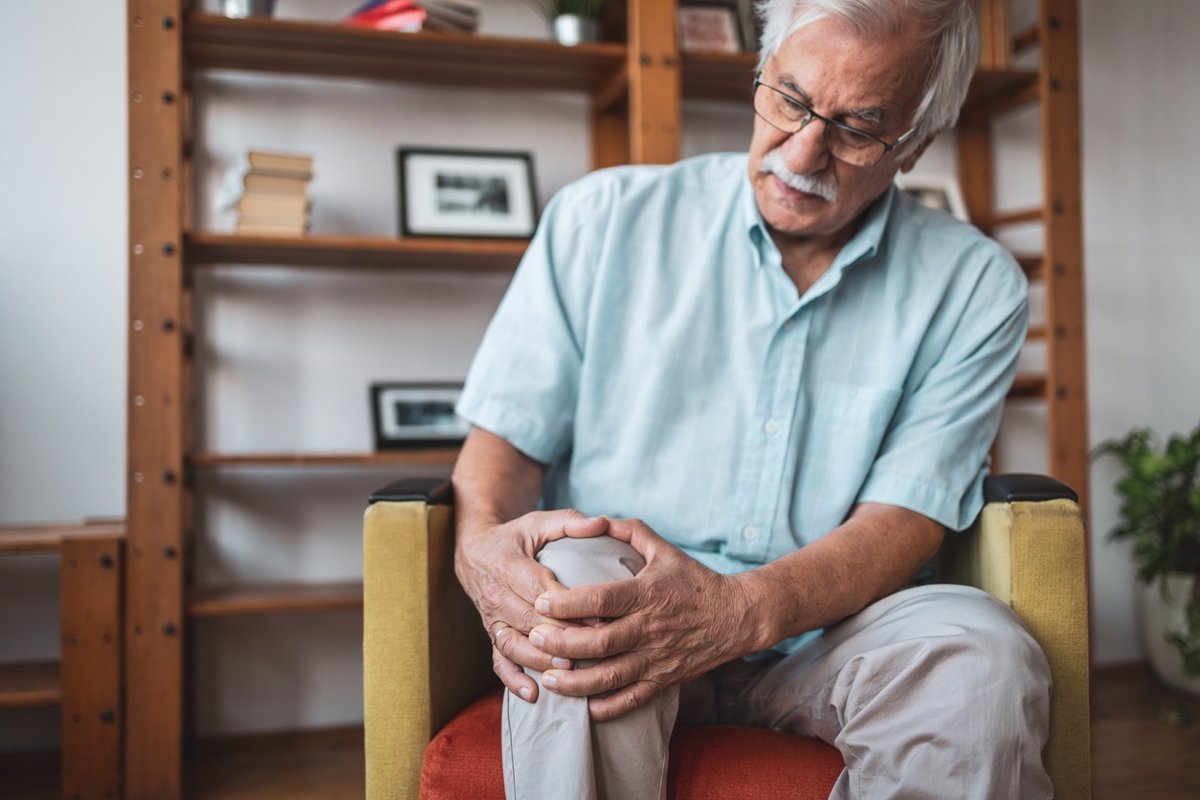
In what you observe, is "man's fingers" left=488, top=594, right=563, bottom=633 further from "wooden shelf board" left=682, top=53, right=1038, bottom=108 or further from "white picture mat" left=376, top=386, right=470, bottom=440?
"wooden shelf board" left=682, top=53, right=1038, bottom=108

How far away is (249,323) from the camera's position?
223cm

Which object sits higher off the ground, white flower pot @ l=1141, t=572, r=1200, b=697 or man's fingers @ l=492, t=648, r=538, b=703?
man's fingers @ l=492, t=648, r=538, b=703

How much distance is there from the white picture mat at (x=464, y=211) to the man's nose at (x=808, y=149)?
1.04m

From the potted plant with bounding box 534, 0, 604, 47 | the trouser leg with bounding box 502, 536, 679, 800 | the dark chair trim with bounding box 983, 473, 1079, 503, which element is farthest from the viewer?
the potted plant with bounding box 534, 0, 604, 47

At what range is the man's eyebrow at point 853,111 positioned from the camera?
3.98 ft

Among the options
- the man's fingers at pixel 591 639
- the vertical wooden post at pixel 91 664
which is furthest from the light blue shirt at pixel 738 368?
the vertical wooden post at pixel 91 664

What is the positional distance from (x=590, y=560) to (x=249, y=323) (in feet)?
5.06

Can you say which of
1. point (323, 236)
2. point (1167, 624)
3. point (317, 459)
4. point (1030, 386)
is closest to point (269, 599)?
point (317, 459)

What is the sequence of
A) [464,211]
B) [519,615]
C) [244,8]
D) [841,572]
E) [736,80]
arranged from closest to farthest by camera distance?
[519,615] → [841,572] → [244,8] → [464,211] → [736,80]

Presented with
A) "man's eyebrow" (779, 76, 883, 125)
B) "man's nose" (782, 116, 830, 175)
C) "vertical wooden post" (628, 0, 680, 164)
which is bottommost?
"man's nose" (782, 116, 830, 175)

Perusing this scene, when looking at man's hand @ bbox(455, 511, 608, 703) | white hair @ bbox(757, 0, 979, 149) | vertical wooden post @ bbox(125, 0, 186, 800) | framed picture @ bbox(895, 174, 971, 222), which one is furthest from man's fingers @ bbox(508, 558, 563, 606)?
framed picture @ bbox(895, 174, 971, 222)

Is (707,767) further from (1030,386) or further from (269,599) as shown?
(1030,386)

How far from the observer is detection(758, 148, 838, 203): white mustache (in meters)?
1.26

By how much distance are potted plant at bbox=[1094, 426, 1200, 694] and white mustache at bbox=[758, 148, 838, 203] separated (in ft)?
5.44
